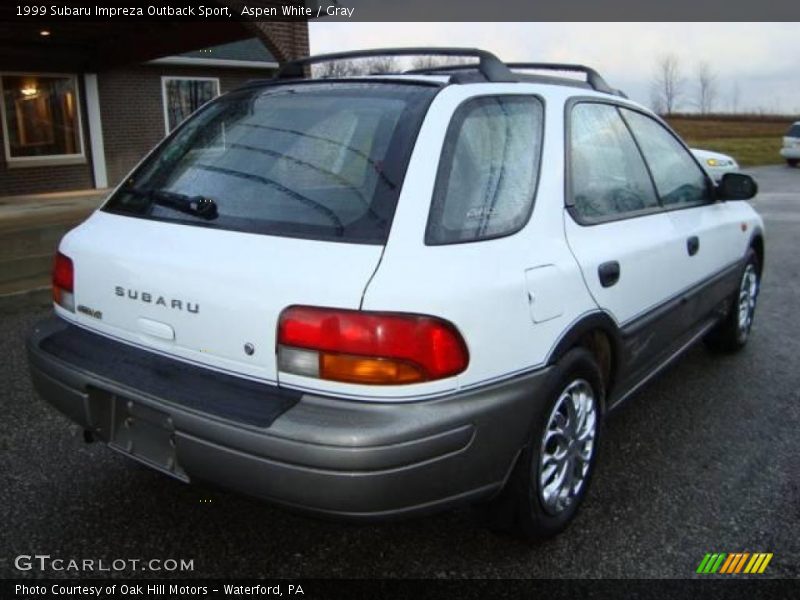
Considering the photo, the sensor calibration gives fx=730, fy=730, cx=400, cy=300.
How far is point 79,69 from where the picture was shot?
1314cm

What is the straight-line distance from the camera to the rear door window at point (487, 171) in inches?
89.9

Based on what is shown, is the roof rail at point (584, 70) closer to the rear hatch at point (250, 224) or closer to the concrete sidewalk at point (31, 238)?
the rear hatch at point (250, 224)

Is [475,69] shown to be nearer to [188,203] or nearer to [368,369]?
[188,203]

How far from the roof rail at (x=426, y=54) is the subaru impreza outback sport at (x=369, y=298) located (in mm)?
14

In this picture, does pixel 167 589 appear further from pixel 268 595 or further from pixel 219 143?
pixel 219 143

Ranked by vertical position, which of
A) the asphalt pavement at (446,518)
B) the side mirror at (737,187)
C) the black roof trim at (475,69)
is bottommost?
the asphalt pavement at (446,518)

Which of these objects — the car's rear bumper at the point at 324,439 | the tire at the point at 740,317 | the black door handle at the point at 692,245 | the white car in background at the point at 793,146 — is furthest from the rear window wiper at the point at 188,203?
the white car in background at the point at 793,146

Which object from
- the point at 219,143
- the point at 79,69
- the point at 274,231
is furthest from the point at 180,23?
the point at 274,231

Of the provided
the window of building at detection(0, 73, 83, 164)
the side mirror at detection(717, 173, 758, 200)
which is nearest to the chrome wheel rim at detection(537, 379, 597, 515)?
the side mirror at detection(717, 173, 758, 200)

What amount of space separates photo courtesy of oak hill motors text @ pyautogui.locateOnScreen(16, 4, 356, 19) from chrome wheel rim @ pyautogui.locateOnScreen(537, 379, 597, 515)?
23.1ft

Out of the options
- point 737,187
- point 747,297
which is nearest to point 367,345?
point 737,187

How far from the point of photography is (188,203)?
8.43 feet

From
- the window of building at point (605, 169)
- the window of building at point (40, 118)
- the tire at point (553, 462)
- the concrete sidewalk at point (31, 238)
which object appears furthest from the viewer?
the window of building at point (40, 118)
